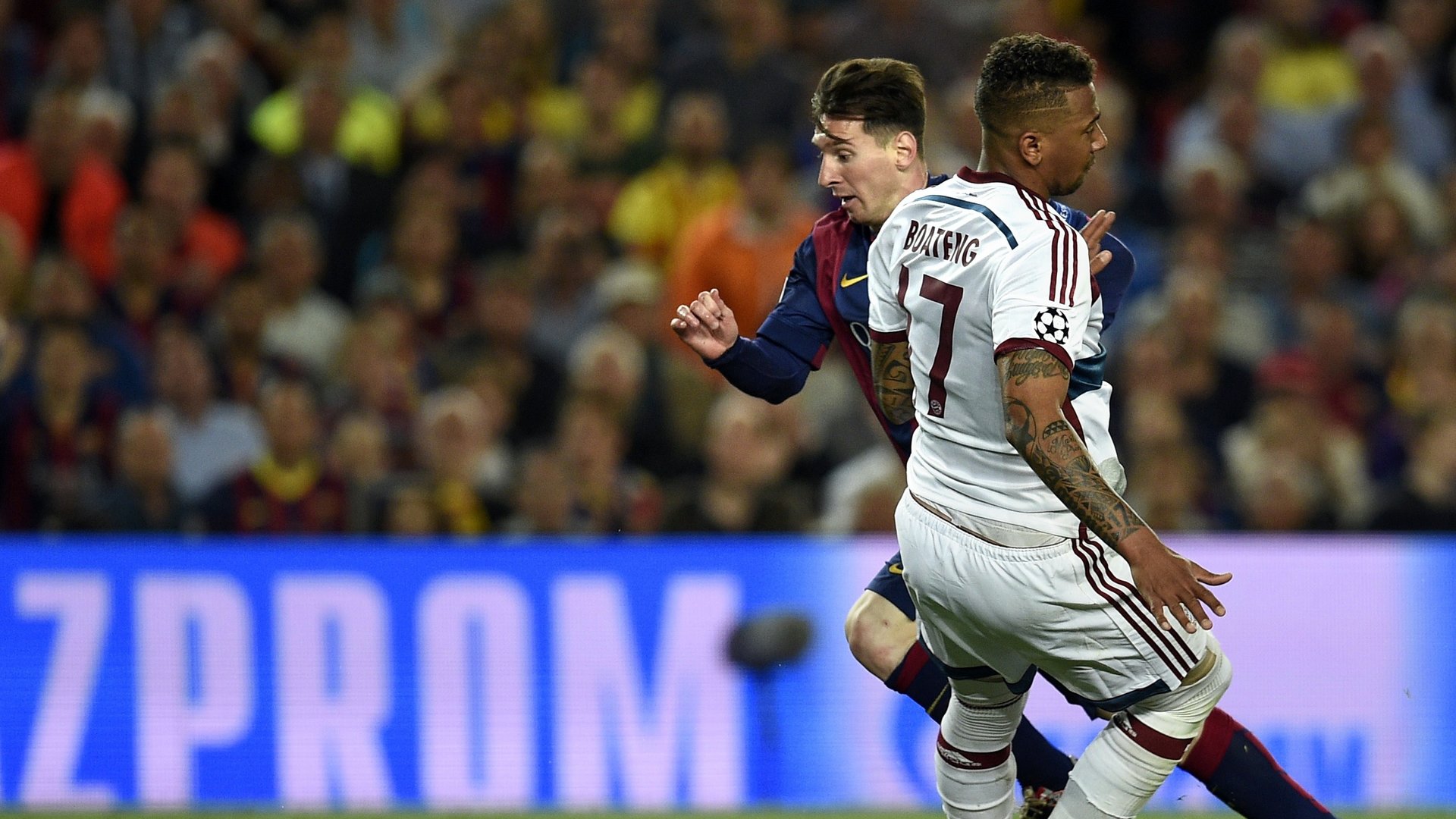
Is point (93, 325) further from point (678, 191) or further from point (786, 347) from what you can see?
point (786, 347)

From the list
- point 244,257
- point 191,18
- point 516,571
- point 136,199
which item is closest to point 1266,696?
point 516,571

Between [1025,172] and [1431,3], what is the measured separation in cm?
893

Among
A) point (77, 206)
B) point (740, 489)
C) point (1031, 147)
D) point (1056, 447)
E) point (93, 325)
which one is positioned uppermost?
point (1031, 147)

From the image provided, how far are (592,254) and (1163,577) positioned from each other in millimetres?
6823

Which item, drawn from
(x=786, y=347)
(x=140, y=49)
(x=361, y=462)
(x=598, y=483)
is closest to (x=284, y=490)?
(x=361, y=462)

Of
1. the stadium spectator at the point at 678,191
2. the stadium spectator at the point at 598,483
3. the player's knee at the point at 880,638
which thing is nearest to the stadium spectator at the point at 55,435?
the stadium spectator at the point at 598,483

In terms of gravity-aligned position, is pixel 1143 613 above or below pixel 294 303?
above

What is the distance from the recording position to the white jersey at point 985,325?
4.21 m

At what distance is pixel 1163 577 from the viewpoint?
4.09 metres

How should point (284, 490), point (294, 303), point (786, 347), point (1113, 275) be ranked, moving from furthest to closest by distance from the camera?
point (294, 303), point (284, 490), point (786, 347), point (1113, 275)

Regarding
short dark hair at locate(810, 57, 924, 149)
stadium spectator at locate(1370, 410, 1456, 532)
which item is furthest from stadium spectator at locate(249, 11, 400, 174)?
short dark hair at locate(810, 57, 924, 149)

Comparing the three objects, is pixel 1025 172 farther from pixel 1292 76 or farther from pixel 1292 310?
pixel 1292 76

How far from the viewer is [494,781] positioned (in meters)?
8.08

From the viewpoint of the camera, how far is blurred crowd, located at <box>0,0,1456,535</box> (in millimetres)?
9062
